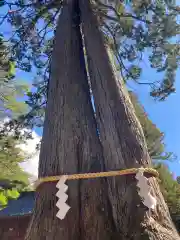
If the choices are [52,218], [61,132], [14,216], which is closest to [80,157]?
[61,132]

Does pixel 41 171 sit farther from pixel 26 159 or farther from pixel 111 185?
pixel 26 159

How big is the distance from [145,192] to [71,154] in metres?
0.65

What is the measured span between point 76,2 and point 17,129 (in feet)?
6.75

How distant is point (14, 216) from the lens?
9820 millimetres

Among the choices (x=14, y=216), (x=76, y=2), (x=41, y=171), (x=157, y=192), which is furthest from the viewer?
(x=14, y=216)

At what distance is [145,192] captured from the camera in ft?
7.26

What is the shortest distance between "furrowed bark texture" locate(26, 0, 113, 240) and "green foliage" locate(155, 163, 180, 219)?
4429mm

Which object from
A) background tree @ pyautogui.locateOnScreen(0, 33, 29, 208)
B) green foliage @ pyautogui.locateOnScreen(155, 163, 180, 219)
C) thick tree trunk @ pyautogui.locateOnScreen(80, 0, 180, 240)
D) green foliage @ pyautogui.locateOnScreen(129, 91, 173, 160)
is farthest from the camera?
green foliage @ pyautogui.locateOnScreen(129, 91, 173, 160)

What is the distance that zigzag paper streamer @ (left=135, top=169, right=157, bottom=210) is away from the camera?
219 cm

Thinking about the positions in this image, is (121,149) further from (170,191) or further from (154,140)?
(154,140)

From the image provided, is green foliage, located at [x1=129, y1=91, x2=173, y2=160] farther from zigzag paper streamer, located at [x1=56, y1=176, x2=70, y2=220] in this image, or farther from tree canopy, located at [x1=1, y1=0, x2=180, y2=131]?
zigzag paper streamer, located at [x1=56, y1=176, x2=70, y2=220]

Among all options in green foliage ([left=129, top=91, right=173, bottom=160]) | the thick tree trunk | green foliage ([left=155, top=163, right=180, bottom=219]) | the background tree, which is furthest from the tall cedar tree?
green foliage ([left=129, top=91, right=173, bottom=160])

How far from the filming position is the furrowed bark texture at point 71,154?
87.8 inches

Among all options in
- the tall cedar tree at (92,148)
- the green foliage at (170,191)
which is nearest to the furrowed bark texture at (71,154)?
the tall cedar tree at (92,148)
